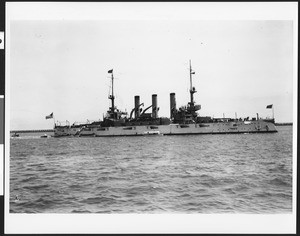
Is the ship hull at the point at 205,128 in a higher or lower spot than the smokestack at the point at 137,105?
lower

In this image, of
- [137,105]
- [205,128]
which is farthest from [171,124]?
[137,105]

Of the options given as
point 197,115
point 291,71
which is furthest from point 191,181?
point 197,115

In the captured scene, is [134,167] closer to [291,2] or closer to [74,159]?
[74,159]

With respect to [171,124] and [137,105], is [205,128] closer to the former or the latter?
[171,124]

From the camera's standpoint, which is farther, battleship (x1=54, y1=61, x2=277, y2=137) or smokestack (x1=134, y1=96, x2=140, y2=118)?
battleship (x1=54, y1=61, x2=277, y2=137)

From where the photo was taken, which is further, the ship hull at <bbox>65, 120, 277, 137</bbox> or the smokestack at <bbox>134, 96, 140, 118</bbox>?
the ship hull at <bbox>65, 120, 277, 137</bbox>

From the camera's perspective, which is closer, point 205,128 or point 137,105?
point 137,105

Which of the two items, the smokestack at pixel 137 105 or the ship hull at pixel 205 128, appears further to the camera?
the ship hull at pixel 205 128

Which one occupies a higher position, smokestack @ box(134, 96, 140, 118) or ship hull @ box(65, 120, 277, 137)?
smokestack @ box(134, 96, 140, 118)
